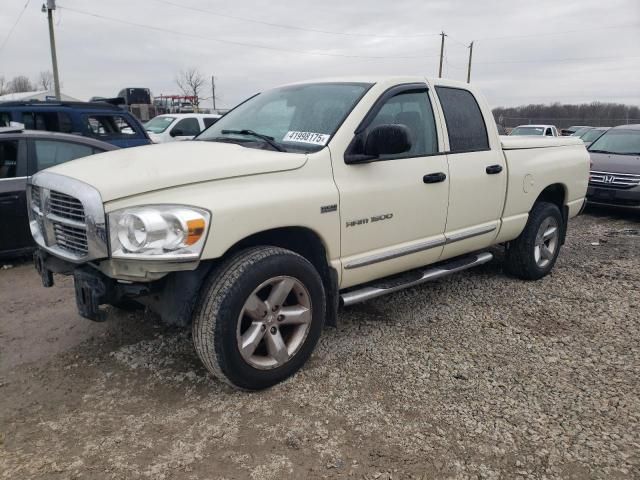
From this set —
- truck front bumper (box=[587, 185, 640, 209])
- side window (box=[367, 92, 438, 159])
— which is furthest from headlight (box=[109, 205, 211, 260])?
truck front bumper (box=[587, 185, 640, 209])

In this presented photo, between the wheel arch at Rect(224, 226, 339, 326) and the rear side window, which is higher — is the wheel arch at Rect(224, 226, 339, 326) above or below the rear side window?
below

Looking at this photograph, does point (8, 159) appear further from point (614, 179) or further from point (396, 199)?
point (614, 179)

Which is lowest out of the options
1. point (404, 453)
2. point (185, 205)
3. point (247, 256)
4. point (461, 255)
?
point (404, 453)

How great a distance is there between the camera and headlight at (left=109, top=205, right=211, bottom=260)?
2.62 meters

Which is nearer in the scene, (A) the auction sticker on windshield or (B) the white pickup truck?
(B) the white pickup truck

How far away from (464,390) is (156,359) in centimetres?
203

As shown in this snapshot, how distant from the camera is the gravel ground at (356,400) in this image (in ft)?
8.29

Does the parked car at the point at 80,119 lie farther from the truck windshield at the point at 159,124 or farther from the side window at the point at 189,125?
the truck windshield at the point at 159,124

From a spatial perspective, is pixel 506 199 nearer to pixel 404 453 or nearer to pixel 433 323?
pixel 433 323

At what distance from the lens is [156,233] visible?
2619mm

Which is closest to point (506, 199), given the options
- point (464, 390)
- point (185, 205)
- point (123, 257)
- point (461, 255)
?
point (461, 255)

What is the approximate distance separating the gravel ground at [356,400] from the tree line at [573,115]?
37.4m

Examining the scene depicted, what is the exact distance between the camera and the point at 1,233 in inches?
207

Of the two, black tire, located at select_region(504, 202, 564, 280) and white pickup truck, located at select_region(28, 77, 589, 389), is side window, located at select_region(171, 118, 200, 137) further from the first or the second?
black tire, located at select_region(504, 202, 564, 280)
